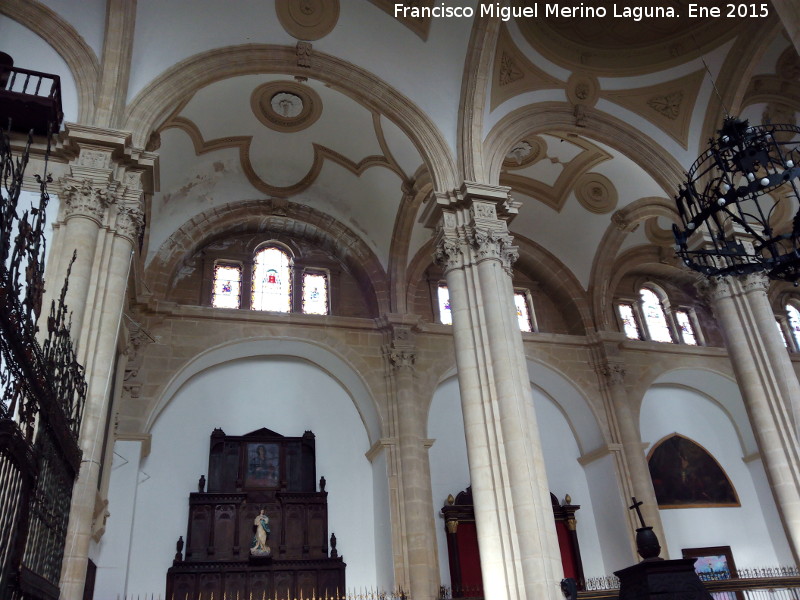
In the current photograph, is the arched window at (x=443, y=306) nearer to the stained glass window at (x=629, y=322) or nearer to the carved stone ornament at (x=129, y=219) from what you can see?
the stained glass window at (x=629, y=322)

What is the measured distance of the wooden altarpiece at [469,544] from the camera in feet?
42.0

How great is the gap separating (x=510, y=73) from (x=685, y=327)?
9.68 m

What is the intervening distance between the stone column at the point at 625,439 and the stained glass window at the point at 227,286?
8362 mm

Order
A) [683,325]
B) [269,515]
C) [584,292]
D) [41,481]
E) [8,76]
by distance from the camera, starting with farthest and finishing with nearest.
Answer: [683,325], [584,292], [269,515], [8,76], [41,481]

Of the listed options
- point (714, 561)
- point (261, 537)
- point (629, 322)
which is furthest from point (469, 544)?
point (629, 322)

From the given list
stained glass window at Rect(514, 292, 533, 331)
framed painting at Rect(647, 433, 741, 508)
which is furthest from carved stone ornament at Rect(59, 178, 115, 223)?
framed painting at Rect(647, 433, 741, 508)

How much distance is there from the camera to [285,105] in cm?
1280

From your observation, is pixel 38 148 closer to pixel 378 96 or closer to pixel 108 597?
pixel 378 96

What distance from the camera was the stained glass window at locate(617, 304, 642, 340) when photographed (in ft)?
55.1

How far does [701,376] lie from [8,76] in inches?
630

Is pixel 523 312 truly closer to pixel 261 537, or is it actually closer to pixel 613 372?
pixel 613 372

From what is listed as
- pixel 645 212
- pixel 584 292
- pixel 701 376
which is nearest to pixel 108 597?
pixel 584 292

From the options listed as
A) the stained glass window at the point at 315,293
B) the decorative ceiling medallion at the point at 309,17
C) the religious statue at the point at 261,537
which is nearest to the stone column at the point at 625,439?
the stained glass window at the point at 315,293

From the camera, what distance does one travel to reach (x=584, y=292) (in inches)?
639
